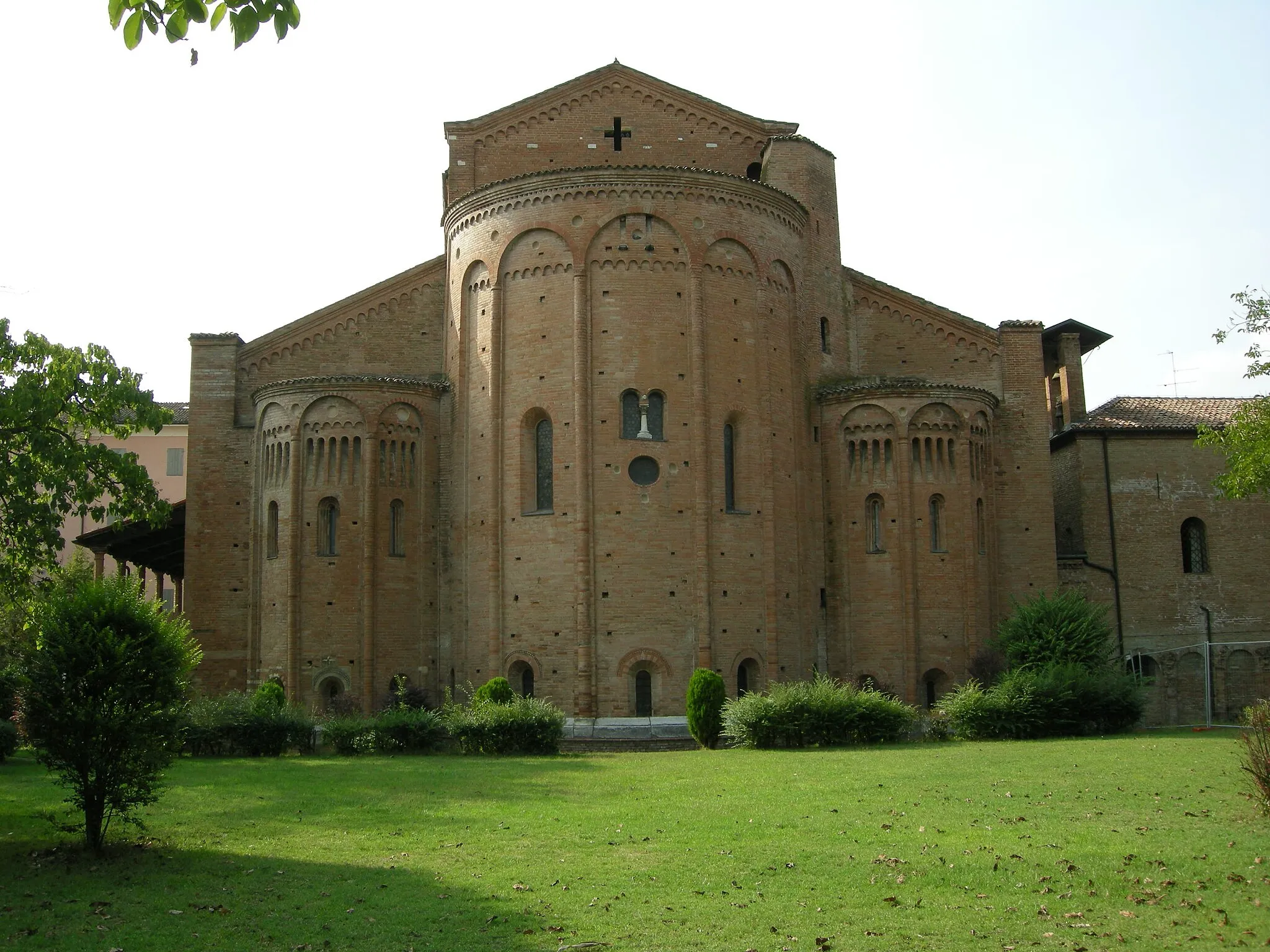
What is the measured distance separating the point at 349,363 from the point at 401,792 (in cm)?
1786

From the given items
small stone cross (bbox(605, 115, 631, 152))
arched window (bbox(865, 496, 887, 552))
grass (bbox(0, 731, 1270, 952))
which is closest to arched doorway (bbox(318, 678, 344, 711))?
grass (bbox(0, 731, 1270, 952))

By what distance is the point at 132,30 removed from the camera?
6910 mm

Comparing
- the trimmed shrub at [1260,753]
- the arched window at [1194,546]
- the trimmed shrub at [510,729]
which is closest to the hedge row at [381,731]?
the trimmed shrub at [510,729]

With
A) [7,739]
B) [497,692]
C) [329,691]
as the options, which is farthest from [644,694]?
[7,739]

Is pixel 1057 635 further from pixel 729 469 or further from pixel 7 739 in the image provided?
pixel 7 739

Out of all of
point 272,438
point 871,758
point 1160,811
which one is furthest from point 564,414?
point 1160,811

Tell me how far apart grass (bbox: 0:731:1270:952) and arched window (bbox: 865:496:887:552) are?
1306cm

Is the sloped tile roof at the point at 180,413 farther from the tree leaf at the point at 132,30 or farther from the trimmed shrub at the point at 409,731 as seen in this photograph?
the tree leaf at the point at 132,30

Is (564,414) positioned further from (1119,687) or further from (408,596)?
(1119,687)

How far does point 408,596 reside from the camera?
30.8 metres

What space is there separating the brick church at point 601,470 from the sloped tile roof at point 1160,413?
337 cm

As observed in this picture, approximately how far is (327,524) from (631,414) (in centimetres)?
785

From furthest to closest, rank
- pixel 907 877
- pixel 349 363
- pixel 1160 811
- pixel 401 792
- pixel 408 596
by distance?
pixel 349 363 < pixel 408 596 < pixel 401 792 < pixel 1160 811 < pixel 907 877

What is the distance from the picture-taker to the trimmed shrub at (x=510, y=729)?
2373cm
